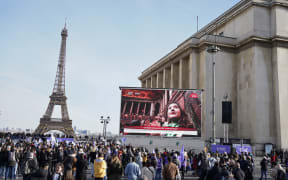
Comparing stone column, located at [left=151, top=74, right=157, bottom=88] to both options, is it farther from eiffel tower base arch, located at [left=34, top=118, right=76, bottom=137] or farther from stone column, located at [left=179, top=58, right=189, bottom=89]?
eiffel tower base arch, located at [left=34, top=118, right=76, bottom=137]

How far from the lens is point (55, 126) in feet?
275

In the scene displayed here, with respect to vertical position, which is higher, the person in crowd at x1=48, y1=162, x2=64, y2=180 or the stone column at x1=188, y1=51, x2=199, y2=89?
the stone column at x1=188, y1=51, x2=199, y2=89

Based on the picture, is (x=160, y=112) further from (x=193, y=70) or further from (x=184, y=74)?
(x=184, y=74)

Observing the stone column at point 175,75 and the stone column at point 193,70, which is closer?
the stone column at point 193,70

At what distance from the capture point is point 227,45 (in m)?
43.3

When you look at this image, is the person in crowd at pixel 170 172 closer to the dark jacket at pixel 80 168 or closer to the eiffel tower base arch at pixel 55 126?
the dark jacket at pixel 80 168

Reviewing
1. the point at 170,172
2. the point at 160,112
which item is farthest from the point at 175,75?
the point at 170,172

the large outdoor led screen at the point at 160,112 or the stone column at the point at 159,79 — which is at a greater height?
the stone column at the point at 159,79

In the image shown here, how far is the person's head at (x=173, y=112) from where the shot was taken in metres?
31.8

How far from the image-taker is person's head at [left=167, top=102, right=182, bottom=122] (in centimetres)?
3180

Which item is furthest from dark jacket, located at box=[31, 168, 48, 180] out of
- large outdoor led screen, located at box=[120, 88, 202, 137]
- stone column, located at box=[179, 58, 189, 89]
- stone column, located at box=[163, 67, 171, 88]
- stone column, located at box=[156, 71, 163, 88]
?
stone column, located at box=[156, 71, 163, 88]

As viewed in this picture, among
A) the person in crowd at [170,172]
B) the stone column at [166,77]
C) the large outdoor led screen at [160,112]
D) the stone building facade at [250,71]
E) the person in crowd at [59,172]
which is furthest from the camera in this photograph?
the stone column at [166,77]

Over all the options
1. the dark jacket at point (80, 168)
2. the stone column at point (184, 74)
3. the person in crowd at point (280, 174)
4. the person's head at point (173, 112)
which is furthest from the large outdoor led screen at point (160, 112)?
the person in crowd at point (280, 174)

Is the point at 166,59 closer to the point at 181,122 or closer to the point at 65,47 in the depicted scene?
the point at 181,122
